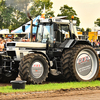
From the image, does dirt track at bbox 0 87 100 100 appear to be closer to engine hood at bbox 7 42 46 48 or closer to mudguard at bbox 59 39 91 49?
mudguard at bbox 59 39 91 49

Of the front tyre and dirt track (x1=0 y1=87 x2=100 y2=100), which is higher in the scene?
the front tyre

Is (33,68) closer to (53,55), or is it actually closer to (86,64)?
(53,55)

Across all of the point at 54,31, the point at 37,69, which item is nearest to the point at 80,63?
the point at 54,31

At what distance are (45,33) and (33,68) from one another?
1.98 metres

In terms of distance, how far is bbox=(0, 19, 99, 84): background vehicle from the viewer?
13.5 metres

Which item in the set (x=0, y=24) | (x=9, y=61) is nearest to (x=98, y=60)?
(x=9, y=61)

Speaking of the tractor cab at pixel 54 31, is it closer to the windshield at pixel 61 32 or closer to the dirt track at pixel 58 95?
the windshield at pixel 61 32

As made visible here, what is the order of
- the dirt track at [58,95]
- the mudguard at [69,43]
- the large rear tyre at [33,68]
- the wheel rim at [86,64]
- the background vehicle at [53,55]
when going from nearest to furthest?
the dirt track at [58,95]
the large rear tyre at [33,68]
the background vehicle at [53,55]
the mudguard at [69,43]
the wheel rim at [86,64]

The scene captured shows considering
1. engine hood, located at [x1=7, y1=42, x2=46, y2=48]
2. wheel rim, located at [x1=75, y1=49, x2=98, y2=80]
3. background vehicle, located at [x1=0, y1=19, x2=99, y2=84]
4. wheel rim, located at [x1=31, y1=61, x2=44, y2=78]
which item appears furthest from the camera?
wheel rim, located at [x1=75, y1=49, x2=98, y2=80]

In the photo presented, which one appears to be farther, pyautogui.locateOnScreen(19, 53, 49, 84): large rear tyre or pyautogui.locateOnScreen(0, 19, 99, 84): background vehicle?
pyautogui.locateOnScreen(0, 19, 99, 84): background vehicle

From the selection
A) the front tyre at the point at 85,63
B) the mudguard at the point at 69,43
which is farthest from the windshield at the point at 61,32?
the front tyre at the point at 85,63

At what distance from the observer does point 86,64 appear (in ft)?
48.9

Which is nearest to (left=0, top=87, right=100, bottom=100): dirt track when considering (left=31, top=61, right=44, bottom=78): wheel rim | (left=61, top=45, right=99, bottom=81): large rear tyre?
(left=31, top=61, right=44, bottom=78): wheel rim

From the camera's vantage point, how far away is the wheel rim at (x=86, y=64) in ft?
48.0
